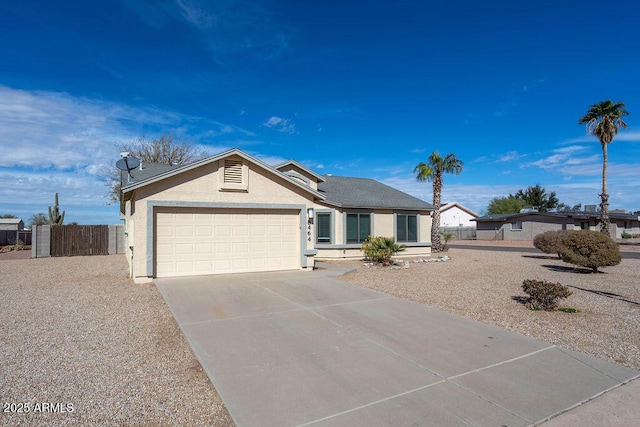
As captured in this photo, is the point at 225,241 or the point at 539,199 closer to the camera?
the point at 225,241

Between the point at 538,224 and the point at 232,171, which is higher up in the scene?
the point at 232,171

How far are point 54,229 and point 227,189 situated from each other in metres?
16.1

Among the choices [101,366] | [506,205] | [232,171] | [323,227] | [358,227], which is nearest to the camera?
[101,366]

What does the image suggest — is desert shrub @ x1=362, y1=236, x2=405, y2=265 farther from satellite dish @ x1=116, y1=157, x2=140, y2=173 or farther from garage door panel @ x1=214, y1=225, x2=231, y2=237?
satellite dish @ x1=116, y1=157, x2=140, y2=173

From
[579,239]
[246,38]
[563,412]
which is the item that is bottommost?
[563,412]

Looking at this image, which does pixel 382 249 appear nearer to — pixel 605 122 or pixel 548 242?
pixel 548 242

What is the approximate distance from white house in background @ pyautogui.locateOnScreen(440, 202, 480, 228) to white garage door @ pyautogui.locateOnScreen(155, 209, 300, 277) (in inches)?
1962

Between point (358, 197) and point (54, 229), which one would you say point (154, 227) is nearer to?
point (358, 197)

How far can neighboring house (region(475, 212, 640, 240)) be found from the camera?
37.6 metres

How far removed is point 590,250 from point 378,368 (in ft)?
41.5

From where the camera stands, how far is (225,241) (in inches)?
472

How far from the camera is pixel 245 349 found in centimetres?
535

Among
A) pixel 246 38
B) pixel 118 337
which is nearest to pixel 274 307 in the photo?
pixel 118 337

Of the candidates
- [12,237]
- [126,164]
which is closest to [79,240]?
[126,164]
